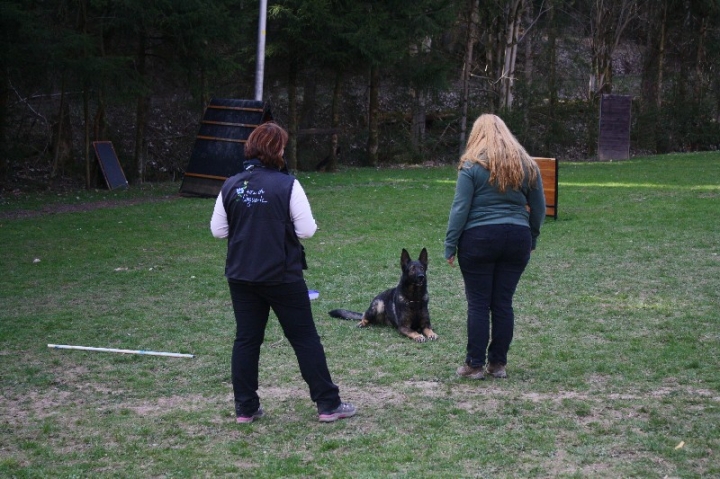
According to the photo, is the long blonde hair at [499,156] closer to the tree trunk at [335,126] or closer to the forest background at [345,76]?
the forest background at [345,76]

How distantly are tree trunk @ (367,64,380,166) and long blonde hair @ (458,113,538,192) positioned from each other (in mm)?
21037

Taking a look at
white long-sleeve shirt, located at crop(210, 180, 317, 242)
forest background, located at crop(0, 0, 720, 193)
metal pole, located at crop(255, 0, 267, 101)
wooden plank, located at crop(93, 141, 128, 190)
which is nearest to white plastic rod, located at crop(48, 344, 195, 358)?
white long-sleeve shirt, located at crop(210, 180, 317, 242)

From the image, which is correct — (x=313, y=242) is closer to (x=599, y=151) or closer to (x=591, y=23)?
(x=599, y=151)

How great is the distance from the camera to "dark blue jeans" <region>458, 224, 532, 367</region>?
5902mm

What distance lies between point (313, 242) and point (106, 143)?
10.7 m

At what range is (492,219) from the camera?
591cm

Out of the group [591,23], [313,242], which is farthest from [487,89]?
[313,242]

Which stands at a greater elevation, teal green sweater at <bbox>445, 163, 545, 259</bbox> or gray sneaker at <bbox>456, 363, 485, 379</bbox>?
teal green sweater at <bbox>445, 163, 545, 259</bbox>

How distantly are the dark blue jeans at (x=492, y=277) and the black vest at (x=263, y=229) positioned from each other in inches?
54.4

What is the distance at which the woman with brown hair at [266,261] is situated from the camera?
5.16m

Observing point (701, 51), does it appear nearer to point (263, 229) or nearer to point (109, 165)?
point (109, 165)

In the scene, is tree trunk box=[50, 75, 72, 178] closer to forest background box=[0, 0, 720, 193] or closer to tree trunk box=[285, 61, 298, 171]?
forest background box=[0, 0, 720, 193]

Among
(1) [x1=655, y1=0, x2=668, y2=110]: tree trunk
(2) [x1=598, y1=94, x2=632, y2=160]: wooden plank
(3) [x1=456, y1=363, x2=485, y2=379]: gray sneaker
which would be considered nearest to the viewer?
(3) [x1=456, y1=363, x2=485, y2=379]: gray sneaker

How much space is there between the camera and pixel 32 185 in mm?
22391
